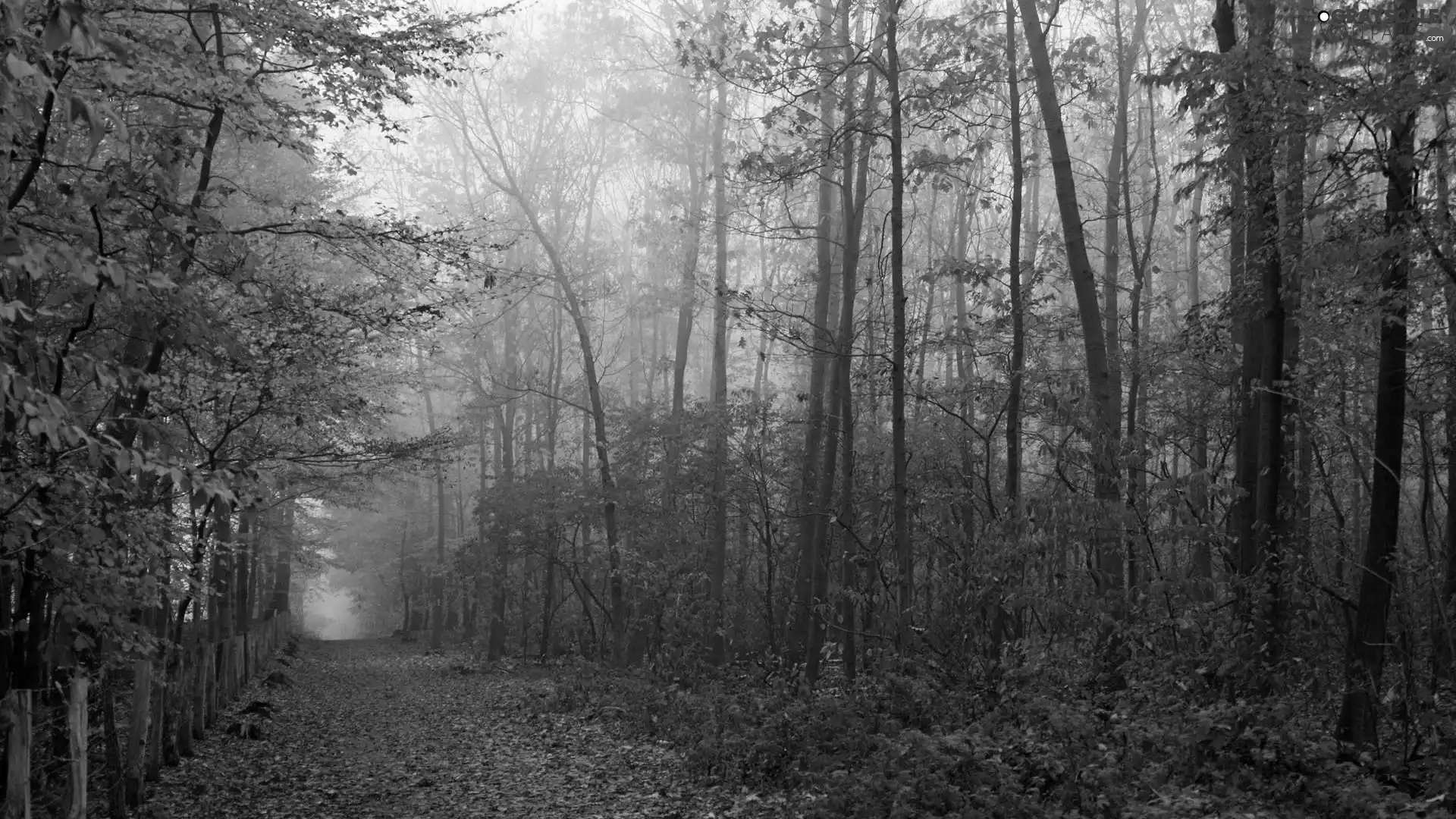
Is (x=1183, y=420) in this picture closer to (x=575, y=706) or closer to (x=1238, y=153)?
(x=1238, y=153)

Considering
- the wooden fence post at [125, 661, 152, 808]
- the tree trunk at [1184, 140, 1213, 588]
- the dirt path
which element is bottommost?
the dirt path

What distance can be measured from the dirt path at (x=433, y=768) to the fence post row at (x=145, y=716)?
0.32m

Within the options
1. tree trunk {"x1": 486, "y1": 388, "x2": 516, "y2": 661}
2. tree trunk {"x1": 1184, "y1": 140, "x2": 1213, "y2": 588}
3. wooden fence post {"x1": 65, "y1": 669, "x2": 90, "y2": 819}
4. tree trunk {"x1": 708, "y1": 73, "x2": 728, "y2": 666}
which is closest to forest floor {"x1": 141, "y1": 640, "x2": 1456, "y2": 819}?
tree trunk {"x1": 1184, "y1": 140, "x2": 1213, "y2": 588}

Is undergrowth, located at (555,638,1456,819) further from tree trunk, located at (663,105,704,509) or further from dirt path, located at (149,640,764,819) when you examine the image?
tree trunk, located at (663,105,704,509)

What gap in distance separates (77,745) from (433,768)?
180 inches

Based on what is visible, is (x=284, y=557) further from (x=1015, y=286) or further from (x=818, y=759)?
(x=818, y=759)

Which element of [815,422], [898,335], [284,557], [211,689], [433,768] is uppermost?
[898,335]

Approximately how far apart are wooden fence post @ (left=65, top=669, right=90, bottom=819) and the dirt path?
78.2 inches

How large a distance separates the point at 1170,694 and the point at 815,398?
23.8 ft

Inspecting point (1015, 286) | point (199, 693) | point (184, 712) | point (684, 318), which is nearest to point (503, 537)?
point (684, 318)

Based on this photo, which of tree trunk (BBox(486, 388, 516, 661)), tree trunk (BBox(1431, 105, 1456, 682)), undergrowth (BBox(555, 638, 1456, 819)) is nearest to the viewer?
undergrowth (BBox(555, 638, 1456, 819))

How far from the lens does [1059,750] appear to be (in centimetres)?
673

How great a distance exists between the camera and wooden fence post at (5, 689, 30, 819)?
234 inches

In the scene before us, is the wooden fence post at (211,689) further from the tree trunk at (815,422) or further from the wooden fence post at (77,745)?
the tree trunk at (815,422)
